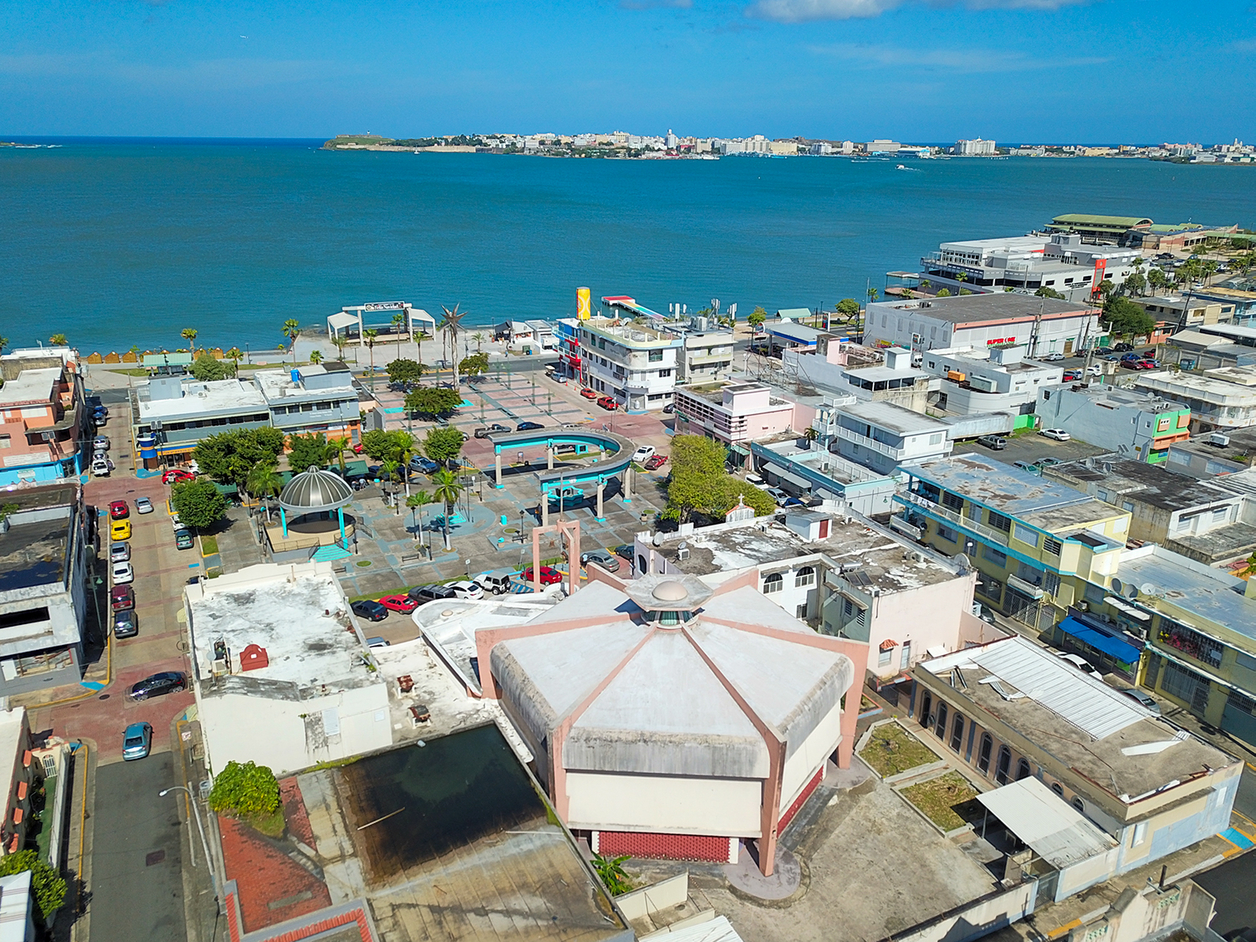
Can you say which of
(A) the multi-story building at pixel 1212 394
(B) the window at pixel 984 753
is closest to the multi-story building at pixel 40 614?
(B) the window at pixel 984 753

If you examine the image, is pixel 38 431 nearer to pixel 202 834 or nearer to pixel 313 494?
pixel 313 494

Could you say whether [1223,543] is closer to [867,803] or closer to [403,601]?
[867,803]

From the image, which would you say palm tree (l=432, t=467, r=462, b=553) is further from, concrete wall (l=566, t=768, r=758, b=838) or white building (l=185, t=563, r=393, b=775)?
concrete wall (l=566, t=768, r=758, b=838)

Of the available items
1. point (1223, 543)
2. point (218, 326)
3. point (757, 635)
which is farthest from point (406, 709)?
point (218, 326)

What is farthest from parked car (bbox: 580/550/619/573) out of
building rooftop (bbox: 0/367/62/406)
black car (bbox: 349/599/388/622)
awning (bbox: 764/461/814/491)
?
building rooftop (bbox: 0/367/62/406)

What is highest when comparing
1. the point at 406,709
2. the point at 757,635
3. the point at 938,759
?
the point at 757,635
